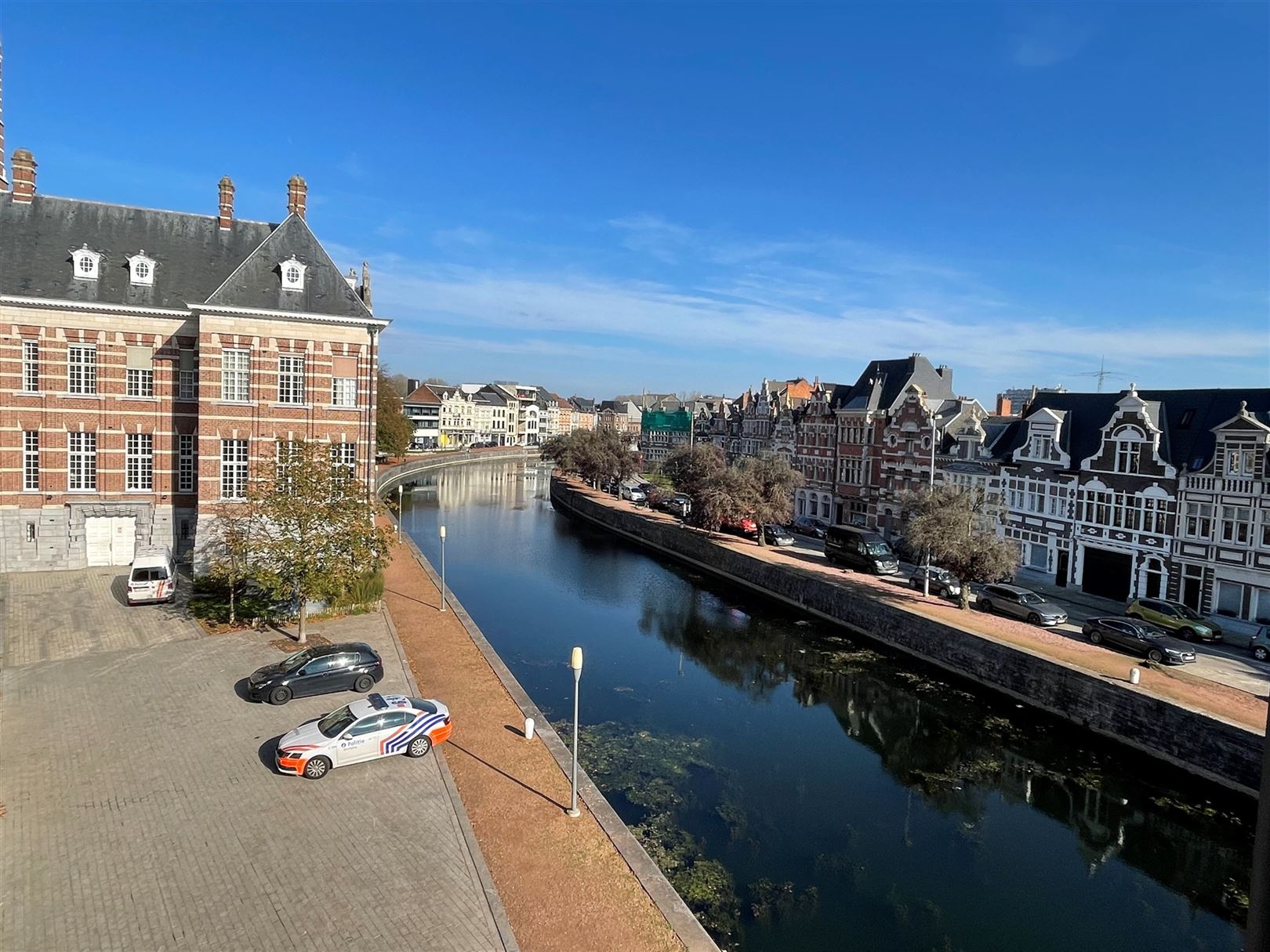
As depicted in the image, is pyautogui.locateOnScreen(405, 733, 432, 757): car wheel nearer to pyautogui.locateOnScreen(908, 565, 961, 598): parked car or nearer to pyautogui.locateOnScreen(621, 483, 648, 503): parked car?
pyautogui.locateOnScreen(908, 565, 961, 598): parked car

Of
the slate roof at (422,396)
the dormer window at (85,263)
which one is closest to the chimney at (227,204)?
the dormer window at (85,263)

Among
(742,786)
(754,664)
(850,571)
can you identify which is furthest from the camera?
(850,571)

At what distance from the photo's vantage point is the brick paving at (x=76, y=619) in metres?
23.7

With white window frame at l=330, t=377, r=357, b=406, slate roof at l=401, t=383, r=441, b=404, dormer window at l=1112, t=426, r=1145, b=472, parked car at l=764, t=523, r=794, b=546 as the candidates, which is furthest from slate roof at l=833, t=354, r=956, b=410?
slate roof at l=401, t=383, r=441, b=404

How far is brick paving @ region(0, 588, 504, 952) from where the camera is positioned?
37.3 ft

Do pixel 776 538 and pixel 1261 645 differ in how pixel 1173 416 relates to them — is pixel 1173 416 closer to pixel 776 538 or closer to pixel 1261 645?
pixel 1261 645

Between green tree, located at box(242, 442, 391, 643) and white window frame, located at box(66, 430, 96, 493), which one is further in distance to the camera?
white window frame, located at box(66, 430, 96, 493)

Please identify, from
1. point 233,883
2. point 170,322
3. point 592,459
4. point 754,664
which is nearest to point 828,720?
point 754,664

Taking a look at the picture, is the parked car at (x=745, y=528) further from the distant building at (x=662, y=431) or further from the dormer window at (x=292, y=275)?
the distant building at (x=662, y=431)

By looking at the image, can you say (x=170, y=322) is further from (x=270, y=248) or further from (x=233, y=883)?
(x=233, y=883)

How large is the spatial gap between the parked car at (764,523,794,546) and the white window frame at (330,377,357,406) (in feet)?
84.9

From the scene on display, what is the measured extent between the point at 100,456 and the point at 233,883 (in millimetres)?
28006

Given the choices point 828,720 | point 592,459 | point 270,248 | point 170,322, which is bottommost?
point 828,720

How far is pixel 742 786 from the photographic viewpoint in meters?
19.5
